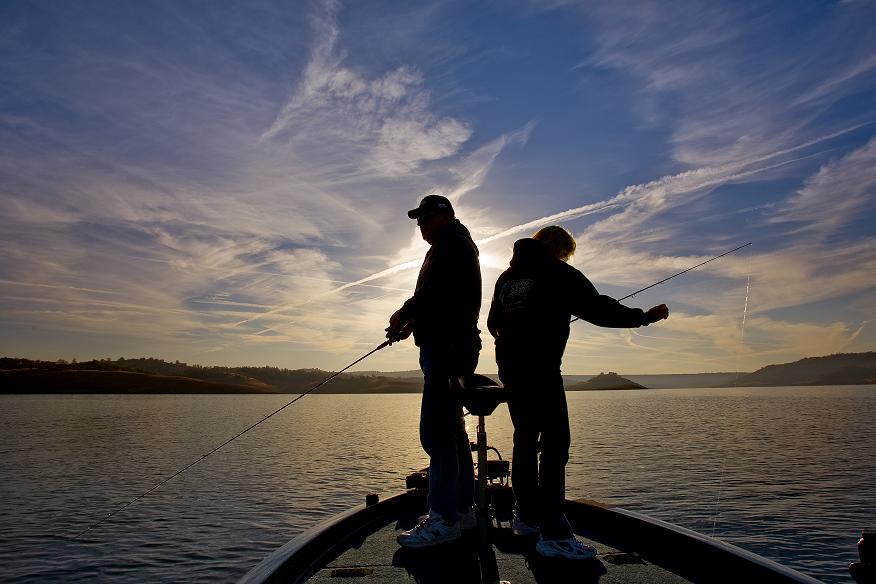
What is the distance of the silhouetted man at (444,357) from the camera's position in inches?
205

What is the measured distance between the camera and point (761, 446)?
37781mm

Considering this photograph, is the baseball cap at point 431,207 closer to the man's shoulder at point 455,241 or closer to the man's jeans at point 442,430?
the man's shoulder at point 455,241

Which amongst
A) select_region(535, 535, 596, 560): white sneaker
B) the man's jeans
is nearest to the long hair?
the man's jeans

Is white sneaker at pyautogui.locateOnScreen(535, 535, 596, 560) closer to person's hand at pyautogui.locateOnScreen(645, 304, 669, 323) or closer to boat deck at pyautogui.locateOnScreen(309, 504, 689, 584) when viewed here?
boat deck at pyautogui.locateOnScreen(309, 504, 689, 584)

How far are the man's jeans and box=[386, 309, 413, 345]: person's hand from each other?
35 cm

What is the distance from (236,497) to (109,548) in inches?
240

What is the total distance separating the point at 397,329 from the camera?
561 centimetres

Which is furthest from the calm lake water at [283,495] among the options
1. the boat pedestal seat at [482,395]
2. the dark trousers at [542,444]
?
Answer: the boat pedestal seat at [482,395]

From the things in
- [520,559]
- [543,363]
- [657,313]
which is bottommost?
[520,559]

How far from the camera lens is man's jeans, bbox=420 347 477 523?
5199 mm

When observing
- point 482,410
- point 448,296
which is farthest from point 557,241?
point 482,410

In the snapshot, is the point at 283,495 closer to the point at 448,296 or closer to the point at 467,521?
the point at 467,521

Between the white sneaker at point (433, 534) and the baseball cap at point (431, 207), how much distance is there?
276 cm

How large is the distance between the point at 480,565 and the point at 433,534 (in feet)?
2.83
